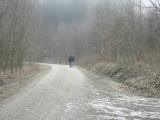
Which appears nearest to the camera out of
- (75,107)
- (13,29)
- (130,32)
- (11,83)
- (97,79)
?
(75,107)

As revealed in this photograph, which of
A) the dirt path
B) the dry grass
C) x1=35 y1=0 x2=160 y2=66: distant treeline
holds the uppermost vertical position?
x1=35 y1=0 x2=160 y2=66: distant treeline

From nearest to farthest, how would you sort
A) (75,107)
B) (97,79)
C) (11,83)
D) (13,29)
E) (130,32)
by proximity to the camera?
(75,107) < (11,83) < (97,79) < (13,29) < (130,32)

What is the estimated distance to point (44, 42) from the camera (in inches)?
4385

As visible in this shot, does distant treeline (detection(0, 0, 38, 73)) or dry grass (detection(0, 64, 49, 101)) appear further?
distant treeline (detection(0, 0, 38, 73))

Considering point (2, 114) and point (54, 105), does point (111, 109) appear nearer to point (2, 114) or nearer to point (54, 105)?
point (54, 105)

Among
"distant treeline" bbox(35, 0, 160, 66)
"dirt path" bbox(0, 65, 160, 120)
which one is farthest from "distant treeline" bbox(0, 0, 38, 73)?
"dirt path" bbox(0, 65, 160, 120)

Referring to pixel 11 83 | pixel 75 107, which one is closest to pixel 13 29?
pixel 11 83

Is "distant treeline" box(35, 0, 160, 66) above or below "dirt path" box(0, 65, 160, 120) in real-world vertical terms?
above

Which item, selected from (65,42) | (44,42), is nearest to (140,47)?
(65,42)

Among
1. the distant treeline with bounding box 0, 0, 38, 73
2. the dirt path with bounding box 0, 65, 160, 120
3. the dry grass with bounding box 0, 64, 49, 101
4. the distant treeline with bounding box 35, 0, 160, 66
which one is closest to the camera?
the dirt path with bounding box 0, 65, 160, 120

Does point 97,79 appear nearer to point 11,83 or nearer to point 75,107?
point 11,83

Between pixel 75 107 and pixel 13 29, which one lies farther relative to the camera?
pixel 13 29

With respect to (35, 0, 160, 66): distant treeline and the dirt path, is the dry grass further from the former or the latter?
(35, 0, 160, 66): distant treeline

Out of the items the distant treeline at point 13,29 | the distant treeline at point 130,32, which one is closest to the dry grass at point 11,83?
the distant treeline at point 13,29
